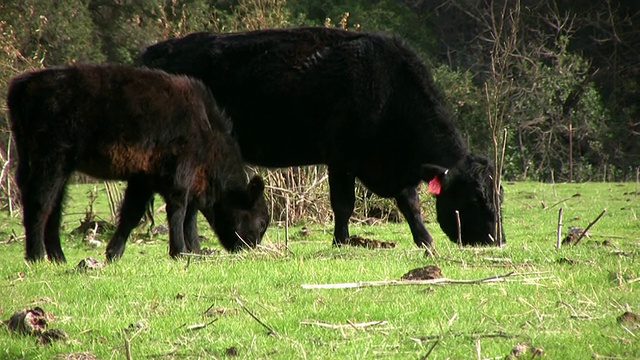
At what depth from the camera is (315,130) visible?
1127cm

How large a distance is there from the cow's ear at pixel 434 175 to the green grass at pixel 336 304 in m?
2.00

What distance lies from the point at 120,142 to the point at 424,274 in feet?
11.2

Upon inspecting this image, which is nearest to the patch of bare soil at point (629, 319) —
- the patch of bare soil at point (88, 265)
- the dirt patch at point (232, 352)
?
the dirt patch at point (232, 352)

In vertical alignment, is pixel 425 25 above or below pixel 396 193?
above

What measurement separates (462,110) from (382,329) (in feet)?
76.4

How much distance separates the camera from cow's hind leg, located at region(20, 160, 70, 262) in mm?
8711

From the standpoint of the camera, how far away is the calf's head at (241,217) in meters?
10.6

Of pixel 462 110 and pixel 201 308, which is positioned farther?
pixel 462 110

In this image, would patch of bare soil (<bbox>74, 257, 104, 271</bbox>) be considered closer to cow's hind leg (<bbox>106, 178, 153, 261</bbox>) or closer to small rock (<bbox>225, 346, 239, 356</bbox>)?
cow's hind leg (<bbox>106, 178, 153, 261</bbox>)

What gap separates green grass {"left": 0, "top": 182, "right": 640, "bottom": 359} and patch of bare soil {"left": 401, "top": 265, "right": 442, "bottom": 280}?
0.52ft

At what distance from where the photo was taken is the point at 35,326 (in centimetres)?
573

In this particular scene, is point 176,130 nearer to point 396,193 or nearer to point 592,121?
point 396,193

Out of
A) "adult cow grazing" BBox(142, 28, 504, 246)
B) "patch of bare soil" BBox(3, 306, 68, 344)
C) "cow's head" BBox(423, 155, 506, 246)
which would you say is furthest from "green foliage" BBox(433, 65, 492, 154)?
"patch of bare soil" BBox(3, 306, 68, 344)

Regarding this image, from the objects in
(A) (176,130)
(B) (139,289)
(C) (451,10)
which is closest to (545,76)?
(C) (451,10)
